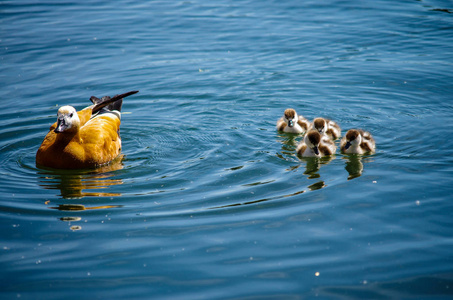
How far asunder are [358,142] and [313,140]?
0.71m

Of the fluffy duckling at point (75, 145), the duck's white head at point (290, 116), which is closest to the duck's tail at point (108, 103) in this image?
the fluffy duckling at point (75, 145)

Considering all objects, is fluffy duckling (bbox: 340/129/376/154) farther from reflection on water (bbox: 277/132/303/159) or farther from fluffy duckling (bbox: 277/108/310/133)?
fluffy duckling (bbox: 277/108/310/133)

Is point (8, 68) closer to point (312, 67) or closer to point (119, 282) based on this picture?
point (312, 67)

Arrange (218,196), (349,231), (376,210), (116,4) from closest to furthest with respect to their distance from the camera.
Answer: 1. (349,231)
2. (376,210)
3. (218,196)
4. (116,4)

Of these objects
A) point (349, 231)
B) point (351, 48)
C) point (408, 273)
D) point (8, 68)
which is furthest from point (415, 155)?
point (8, 68)

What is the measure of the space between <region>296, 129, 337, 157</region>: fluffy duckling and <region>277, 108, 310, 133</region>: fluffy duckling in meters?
0.56

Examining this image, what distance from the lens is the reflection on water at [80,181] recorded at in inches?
268

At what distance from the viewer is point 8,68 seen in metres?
12.2

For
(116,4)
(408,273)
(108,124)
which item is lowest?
(408,273)

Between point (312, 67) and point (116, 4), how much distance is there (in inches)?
373

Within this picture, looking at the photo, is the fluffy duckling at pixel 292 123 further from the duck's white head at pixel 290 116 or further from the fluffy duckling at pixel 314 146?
the fluffy duckling at pixel 314 146

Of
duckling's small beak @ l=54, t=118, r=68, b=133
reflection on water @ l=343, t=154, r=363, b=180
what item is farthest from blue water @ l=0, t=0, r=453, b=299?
duckling's small beak @ l=54, t=118, r=68, b=133

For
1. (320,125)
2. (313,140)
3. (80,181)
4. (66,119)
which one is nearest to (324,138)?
(320,125)

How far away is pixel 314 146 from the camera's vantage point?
7.86 metres
